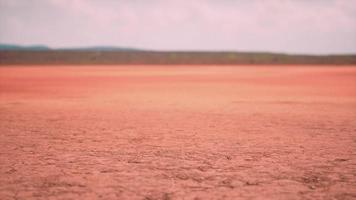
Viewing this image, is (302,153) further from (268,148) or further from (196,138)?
(196,138)

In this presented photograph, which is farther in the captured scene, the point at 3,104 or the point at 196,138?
the point at 3,104

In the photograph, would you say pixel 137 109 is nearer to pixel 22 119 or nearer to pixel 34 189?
pixel 22 119

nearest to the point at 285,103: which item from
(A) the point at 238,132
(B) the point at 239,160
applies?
(A) the point at 238,132

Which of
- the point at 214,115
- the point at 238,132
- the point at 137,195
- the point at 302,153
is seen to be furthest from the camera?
the point at 214,115

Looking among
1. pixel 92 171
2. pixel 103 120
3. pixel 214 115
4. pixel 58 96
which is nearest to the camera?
pixel 92 171

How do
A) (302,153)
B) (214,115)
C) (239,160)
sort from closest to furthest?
(239,160) → (302,153) → (214,115)

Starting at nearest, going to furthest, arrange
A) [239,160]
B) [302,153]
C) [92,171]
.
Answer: [92,171] → [239,160] → [302,153]

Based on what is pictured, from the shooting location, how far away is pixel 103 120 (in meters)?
9.38

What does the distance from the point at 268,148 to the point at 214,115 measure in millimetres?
3828

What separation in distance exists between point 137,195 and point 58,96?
11.8 metres

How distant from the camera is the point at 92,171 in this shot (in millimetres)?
5141

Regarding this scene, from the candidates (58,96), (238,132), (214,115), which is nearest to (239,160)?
(238,132)

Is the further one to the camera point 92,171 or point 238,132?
point 238,132

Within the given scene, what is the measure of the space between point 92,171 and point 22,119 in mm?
5423
